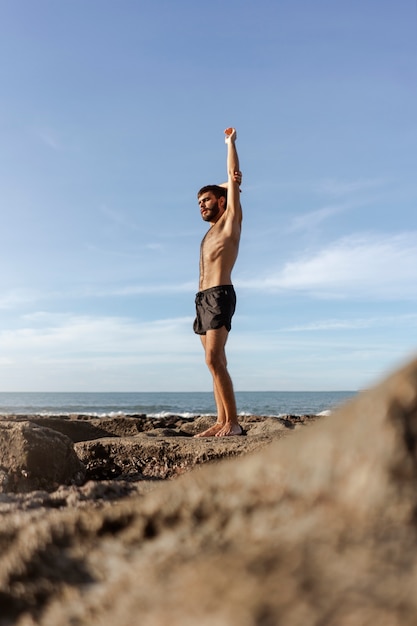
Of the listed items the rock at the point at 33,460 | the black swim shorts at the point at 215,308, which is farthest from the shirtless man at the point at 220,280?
the rock at the point at 33,460

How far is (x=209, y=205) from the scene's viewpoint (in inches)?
208

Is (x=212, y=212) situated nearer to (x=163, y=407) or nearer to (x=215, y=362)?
(x=215, y=362)

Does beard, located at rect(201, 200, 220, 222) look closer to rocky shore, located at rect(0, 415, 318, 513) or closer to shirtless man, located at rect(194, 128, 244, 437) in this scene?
shirtless man, located at rect(194, 128, 244, 437)

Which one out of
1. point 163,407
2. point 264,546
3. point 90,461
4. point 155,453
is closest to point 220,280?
point 155,453

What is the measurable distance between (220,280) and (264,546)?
13.8ft

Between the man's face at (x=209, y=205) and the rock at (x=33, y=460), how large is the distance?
9.32ft

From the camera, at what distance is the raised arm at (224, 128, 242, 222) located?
502cm

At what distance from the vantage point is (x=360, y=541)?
0.79m

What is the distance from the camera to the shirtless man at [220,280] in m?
4.71

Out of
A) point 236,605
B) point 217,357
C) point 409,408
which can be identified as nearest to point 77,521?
point 236,605

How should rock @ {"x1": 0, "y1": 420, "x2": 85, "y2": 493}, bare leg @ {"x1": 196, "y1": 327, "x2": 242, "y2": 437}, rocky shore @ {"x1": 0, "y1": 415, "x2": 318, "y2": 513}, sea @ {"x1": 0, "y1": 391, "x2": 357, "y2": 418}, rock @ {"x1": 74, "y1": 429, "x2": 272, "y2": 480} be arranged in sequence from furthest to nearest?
sea @ {"x1": 0, "y1": 391, "x2": 357, "y2": 418} → bare leg @ {"x1": 196, "y1": 327, "x2": 242, "y2": 437} → rock @ {"x1": 74, "y1": 429, "x2": 272, "y2": 480} → rock @ {"x1": 0, "y1": 420, "x2": 85, "y2": 493} → rocky shore @ {"x1": 0, "y1": 415, "x2": 318, "y2": 513}

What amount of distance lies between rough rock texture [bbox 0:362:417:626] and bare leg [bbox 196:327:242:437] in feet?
11.7

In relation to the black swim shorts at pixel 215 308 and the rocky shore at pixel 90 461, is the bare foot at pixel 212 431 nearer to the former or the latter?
the rocky shore at pixel 90 461

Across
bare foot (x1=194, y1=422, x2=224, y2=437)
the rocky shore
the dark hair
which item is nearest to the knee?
bare foot (x1=194, y1=422, x2=224, y2=437)
